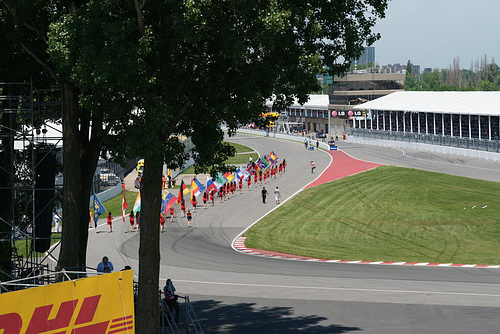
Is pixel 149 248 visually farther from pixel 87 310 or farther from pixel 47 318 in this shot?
pixel 47 318

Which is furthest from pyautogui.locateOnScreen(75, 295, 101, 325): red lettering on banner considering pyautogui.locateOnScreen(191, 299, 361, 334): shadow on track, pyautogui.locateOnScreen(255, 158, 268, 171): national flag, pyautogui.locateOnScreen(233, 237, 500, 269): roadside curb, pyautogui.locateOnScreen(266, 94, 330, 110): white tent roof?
pyautogui.locateOnScreen(266, 94, 330, 110): white tent roof

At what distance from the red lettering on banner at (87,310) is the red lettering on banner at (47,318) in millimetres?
253

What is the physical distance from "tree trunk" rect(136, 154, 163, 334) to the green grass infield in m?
18.3

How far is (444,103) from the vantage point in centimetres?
8556

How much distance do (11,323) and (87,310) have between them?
202 cm

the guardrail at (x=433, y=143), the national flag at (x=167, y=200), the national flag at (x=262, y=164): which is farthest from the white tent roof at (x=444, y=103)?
the national flag at (x=167, y=200)

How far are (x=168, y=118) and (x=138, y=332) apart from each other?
672cm

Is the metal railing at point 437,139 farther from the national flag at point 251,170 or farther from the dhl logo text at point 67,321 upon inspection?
the dhl logo text at point 67,321

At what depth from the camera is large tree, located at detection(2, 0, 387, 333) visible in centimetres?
1756

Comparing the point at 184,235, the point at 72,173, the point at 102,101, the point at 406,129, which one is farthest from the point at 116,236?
the point at 406,129

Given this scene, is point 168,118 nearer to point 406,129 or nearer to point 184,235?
point 184,235

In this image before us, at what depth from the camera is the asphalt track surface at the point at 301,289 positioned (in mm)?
23438

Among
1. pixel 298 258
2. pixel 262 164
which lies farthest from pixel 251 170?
pixel 298 258

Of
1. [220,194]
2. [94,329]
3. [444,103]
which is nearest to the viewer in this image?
[94,329]
